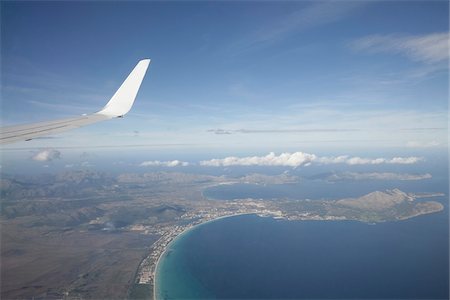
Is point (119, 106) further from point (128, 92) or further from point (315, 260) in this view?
point (315, 260)

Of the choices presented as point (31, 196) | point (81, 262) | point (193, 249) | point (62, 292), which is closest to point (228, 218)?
point (193, 249)

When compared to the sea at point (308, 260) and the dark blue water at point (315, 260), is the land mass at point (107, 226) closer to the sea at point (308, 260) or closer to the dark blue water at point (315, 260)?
the sea at point (308, 260)

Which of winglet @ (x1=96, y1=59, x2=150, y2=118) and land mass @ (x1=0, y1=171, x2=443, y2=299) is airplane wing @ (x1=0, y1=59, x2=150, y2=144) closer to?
winglet @ (x1=96, y1=59, x2=150, y2=118)

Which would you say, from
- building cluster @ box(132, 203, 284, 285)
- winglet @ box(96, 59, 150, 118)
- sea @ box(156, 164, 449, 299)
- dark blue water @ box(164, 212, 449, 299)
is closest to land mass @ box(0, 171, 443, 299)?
building cluster @ box(132, 203, 284, 285)

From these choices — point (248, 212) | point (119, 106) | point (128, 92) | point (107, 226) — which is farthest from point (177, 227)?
point (128, 92)

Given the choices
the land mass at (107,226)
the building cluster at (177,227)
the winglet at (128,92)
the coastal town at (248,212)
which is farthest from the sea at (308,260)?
the winglet at (128,92)

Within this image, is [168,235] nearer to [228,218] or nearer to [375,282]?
[228,218]
